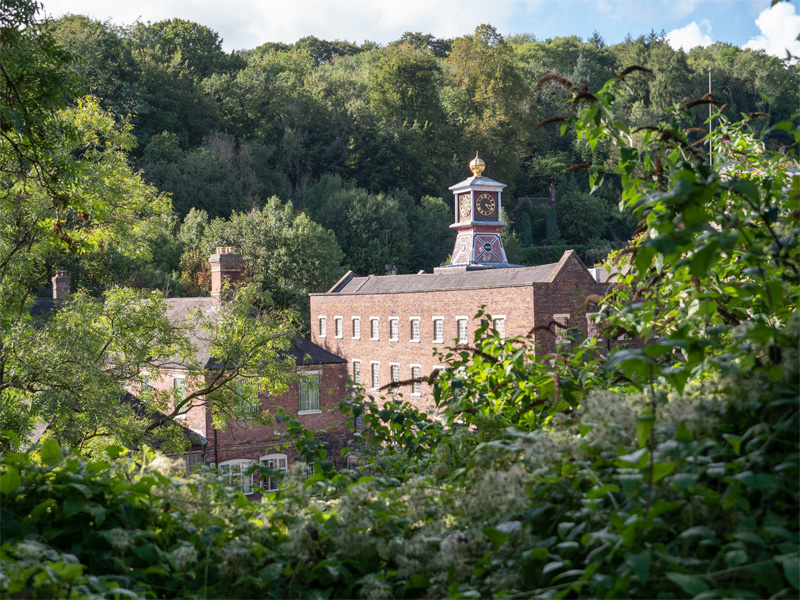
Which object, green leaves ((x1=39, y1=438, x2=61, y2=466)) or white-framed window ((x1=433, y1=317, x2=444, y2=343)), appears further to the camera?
white-framed window ((x1=433, y1=317, x2=444, y2=343))

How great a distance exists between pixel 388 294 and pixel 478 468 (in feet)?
121

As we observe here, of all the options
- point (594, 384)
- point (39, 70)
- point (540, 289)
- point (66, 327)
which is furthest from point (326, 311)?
point (594, 384)

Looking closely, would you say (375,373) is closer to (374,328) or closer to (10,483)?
(374,328)

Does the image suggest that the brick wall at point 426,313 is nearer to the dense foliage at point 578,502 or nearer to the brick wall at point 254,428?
the brick wall at point 254,428

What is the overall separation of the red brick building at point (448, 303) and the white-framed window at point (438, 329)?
49mm

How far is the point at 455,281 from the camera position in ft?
121

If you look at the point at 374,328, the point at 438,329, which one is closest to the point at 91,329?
the point at 438,329

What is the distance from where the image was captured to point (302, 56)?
8819 cm

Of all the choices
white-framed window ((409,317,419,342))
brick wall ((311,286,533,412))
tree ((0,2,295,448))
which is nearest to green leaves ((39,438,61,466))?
tree ((0,2,295,448))

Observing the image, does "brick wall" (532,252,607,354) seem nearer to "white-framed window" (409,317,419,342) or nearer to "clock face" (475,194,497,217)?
"white-framed window" (409,317,419,342)

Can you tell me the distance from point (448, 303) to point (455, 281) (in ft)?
4.64

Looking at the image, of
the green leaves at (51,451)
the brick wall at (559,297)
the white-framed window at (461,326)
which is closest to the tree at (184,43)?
the white-framed window at (461,326)

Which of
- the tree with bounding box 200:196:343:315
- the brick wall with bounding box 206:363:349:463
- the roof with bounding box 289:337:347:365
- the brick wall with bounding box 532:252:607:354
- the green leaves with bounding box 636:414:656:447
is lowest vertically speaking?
the brick wall with bounding box 206:363:349:463

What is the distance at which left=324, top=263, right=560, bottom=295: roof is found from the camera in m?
33.5
